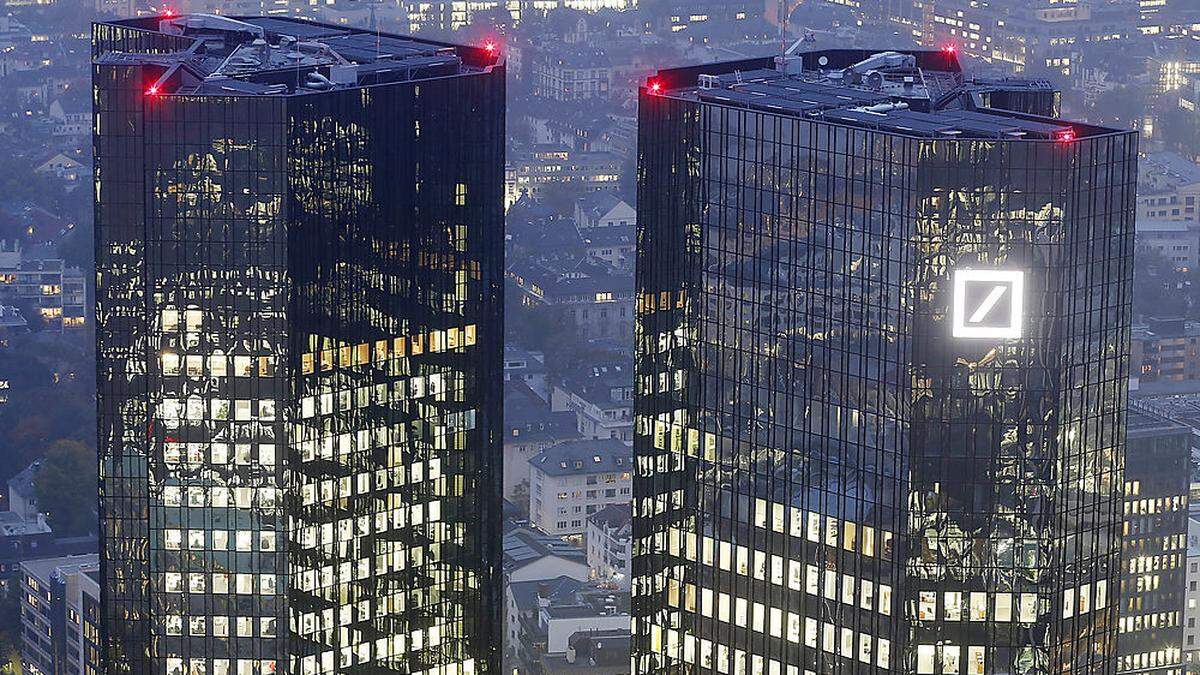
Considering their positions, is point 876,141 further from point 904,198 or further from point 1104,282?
point 1104,282

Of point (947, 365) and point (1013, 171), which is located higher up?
point (1013, 171)

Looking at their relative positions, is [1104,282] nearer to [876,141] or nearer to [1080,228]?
[1080,228]

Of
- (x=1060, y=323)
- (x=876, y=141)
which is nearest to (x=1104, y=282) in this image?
(x=1060, y=323)

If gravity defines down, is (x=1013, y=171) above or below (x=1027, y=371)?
above

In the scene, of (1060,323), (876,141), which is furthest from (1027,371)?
(876,141)
